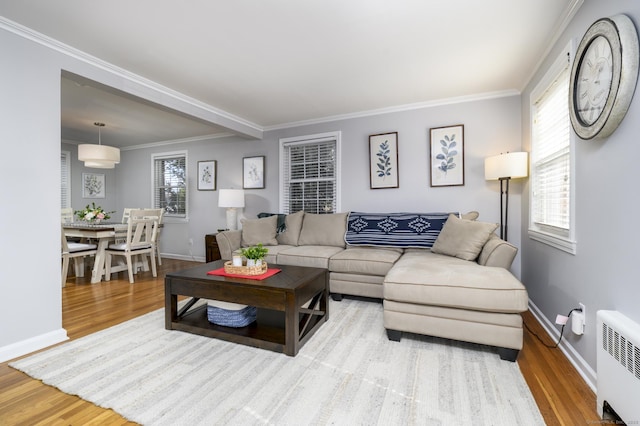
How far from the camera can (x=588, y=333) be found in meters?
1.68

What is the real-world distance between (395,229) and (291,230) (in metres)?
1.40

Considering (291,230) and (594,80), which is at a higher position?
(594,80)

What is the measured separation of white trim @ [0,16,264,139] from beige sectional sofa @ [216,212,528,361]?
4.95 feet

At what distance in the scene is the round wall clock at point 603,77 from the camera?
1.31 metres

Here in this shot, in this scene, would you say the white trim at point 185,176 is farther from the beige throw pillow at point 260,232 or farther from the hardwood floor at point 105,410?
the hardwood floor at point 105,410

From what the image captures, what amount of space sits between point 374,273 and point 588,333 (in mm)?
1609

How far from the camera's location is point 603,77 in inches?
58.6

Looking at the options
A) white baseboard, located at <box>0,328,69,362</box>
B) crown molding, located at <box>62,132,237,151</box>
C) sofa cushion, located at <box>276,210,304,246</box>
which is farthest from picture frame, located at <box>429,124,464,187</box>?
white baseboard, located at <box>0,328,69,362</box>

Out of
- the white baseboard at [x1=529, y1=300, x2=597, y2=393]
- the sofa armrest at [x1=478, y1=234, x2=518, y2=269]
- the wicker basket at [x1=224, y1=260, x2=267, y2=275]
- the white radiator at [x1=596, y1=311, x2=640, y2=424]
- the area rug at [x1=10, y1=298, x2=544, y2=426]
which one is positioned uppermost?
the sofa armrest at [x1=478, y1=234, x2=518, y2=269]

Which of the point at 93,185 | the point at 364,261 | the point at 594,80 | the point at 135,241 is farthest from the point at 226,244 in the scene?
the point at 93,185

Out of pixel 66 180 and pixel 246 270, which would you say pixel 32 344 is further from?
pixel 66 180

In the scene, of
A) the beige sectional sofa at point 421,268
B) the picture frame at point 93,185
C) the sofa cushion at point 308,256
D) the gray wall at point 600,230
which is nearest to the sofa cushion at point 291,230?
the beige sectional sofa at point 421,268

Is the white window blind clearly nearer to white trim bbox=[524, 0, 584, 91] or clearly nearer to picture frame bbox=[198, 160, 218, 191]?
picture frame bbox=[198, 160, 218, 191]

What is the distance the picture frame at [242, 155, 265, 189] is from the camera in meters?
4.85
